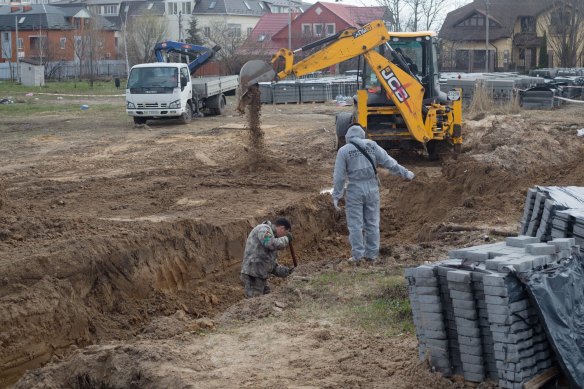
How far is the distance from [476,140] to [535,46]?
1648 inches

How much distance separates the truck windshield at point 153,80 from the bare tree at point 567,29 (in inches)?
1194

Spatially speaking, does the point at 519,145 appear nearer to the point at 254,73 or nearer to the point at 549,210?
the point at 254,73

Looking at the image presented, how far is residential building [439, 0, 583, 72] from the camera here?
59.2 metres

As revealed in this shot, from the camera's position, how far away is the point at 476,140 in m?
21.5

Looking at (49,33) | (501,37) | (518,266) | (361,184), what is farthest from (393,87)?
(49,33)

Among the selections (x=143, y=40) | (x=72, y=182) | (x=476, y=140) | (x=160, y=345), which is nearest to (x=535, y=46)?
(x=143, y=40)

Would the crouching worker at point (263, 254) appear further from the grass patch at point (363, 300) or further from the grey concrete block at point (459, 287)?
the grey concrete block at point (459, 287)

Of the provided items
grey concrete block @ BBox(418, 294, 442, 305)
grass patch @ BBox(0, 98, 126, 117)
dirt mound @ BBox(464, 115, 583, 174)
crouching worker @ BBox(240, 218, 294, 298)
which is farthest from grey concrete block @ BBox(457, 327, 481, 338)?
grass patch @ BBox(0, 98, 126, 117)

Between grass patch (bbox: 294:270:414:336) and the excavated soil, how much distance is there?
9.6 inches

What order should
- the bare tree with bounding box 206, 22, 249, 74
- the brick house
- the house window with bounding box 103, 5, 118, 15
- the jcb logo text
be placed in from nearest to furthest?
the jcb logo text, the bare tree with bounding box 206, 22, 249, 74, the brick house, the house window with bounding box 103, 5, 118, 15

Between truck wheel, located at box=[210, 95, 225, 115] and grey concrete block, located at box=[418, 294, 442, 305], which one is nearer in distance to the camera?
grey concrete block, located at box=[418, 294, 442, 305]

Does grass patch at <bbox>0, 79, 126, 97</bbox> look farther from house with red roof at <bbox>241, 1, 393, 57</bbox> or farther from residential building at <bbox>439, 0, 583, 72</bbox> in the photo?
residential building at <bbox>439, 0, 583, 72</bbox>

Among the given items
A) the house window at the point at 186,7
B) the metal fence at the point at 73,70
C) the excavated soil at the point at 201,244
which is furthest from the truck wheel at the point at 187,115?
the house window at the point at 186,7

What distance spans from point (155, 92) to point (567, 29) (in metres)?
32.8
